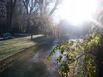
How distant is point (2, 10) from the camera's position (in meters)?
58.8

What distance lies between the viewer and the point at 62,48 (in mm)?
3211

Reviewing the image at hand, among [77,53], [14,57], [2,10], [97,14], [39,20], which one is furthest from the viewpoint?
[2,10]

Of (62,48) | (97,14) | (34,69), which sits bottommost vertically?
(34,69)

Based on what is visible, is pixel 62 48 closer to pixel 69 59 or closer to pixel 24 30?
pixel 69 59

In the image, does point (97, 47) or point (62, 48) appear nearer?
point (97, 47)

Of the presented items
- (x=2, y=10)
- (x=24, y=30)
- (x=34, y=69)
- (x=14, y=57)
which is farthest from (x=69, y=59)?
(x=24, y=30)

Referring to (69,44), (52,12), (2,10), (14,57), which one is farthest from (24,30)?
(69,44)

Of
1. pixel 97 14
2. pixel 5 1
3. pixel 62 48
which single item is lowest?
pixel 62 48

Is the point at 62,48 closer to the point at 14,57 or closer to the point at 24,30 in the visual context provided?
the point at 14,57

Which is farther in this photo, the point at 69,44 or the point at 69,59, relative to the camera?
the point at 69,44

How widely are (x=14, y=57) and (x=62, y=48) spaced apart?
16820 mm

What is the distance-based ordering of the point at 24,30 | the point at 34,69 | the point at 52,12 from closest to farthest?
the point at 34,69 < the point at 52,12 < the point at 24,30

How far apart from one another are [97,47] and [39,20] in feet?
142

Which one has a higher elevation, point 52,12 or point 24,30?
point 52,12
